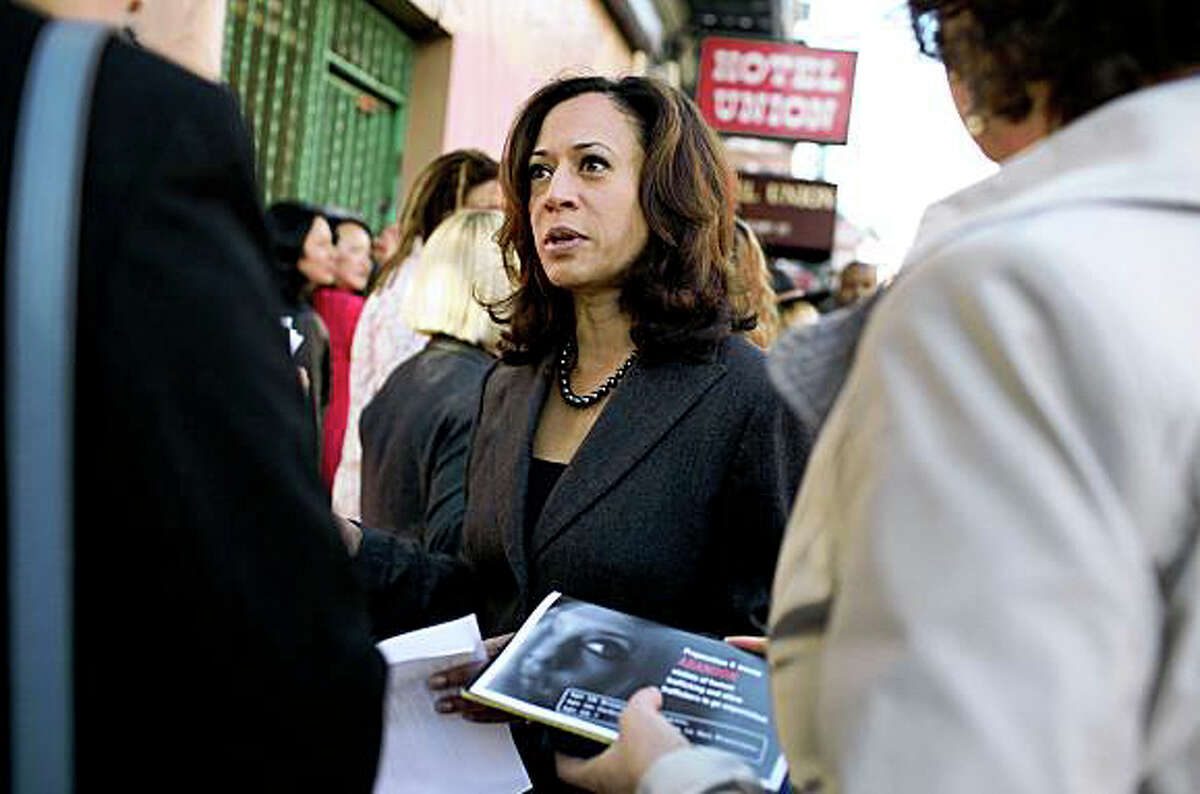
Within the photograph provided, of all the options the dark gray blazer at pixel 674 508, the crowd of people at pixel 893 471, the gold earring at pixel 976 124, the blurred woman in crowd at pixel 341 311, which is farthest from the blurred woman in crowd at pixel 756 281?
the crowd of people at pixel 893 471

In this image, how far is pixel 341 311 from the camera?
556 cm

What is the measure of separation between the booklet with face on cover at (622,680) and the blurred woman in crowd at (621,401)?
0.37m

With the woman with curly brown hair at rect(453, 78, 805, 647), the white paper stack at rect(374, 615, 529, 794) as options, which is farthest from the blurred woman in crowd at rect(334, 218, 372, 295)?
the white paper stack at rect(374, 615, 529, 794)

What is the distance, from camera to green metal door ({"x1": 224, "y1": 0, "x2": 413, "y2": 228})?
5.85m

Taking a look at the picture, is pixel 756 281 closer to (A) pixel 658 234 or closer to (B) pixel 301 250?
(A) pixel 658 234

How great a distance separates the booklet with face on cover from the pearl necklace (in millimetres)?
658

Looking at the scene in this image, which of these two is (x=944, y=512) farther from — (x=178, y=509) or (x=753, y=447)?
(x=753, y=447)

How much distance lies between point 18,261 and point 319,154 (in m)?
6.07

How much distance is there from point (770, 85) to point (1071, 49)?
10.4 m

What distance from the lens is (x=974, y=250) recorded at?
97 cm

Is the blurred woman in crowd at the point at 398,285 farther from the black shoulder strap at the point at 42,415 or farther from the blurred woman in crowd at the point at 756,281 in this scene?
the black shoulder strap at the point at 42,415

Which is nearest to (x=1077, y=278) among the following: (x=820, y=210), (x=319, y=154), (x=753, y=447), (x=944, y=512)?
(x=944, y=512)

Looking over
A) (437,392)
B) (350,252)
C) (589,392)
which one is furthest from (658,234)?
(350,252)

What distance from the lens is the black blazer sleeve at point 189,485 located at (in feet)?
2.98
